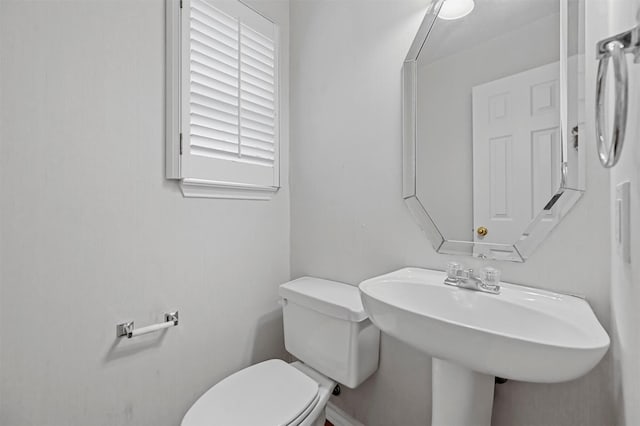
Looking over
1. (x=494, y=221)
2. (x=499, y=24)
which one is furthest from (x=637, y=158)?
(x=499, y=24)

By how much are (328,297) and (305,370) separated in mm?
360

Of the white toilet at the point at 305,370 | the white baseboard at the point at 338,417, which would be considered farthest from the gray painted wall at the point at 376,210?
the white toilet at the point at 305,370

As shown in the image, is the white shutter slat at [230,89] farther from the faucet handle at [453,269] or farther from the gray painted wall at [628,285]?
the gray painted wall at [628,285]

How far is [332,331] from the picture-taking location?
1271 millimetres

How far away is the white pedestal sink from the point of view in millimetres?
637

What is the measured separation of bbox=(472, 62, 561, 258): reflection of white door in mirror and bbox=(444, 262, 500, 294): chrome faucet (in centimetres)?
10

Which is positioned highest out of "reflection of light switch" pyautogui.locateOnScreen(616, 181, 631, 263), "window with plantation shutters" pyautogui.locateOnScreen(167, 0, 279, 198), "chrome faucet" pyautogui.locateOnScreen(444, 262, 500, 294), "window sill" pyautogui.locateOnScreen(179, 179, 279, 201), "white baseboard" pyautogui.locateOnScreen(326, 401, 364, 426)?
"window with plantation shutters" pyautogui.locateOnScreen(167, 0, 279, 198)

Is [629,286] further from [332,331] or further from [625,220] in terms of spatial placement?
[332,331]

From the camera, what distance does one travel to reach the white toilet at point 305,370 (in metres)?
1.04

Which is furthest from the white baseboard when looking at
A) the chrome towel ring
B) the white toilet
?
the chrome towel ring

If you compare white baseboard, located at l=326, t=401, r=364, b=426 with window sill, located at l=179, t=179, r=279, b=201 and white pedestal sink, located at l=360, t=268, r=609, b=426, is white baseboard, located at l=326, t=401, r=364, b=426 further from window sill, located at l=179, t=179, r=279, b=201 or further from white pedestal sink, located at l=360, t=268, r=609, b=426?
window sill, located at l=179, t=179, r=279, b=201

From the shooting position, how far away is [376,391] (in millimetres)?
1400

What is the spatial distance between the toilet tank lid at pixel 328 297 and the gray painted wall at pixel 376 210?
0.29 ft

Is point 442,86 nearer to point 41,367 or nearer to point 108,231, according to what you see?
point 108,231
